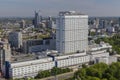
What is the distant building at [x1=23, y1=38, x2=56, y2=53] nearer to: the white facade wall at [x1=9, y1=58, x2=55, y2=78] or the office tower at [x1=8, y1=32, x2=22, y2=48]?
the office tower at [x1=8, y1=32, x2=22, y2=48]

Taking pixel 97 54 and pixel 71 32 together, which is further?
pixel 71 32

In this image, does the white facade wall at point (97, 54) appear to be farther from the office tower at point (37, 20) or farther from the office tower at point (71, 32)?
the office tower at point (37, 20)

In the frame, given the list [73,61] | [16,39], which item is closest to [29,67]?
[73,61]

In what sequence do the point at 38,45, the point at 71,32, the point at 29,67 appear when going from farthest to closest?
the point at 38,45
the point at 71,32
the point at 29,67

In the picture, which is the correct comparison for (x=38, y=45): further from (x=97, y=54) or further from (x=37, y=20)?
(x=37, y=20)

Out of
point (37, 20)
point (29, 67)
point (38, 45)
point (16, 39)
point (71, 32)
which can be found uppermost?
point (37, 20)

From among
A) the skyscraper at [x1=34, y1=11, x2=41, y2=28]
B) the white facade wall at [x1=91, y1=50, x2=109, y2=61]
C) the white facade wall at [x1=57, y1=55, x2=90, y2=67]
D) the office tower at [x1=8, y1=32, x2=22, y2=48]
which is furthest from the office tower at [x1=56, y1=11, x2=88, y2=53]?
the skyscraper at [x1=34, y1=11, x2=41, y2=28]

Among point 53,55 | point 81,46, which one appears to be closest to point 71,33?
point 81,46

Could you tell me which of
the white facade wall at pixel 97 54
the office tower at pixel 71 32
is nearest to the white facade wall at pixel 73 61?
the white facade wall at pixel 97 54

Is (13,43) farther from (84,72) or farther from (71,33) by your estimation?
(84,72)
